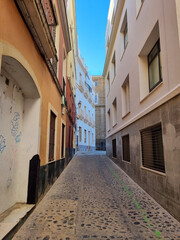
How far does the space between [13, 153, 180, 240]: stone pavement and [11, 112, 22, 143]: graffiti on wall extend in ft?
5.26

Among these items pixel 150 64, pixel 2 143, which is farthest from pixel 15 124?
pixel 150 64

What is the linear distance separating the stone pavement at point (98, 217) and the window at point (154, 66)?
3.34 m

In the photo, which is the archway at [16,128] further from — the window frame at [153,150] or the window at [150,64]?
the window at [150,64]

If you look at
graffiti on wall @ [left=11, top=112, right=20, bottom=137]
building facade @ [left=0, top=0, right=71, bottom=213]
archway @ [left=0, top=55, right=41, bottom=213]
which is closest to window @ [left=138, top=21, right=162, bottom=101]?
building facade @ [left=0, top=0, right=71, bottom=213]

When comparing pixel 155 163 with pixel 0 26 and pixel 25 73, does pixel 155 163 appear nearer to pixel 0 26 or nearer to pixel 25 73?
pixel 25 73

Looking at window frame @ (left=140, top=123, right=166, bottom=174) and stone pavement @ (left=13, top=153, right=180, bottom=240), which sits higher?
window frame @ (left=140, top=123, right=166, bottom=174)

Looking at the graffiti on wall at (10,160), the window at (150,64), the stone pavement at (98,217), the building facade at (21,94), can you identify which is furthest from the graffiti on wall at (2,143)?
the window at (150,64)

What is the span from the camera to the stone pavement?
2529 millimetres

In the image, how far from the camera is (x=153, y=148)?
4.60m

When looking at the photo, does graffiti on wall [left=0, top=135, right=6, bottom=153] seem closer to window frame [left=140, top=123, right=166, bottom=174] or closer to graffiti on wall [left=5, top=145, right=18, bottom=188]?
graffiti on wall [left=5, top=145, right=18, bottom=188]

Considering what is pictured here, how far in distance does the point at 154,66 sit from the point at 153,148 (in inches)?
102

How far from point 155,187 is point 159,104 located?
2082 millimetres

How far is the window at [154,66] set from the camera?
4.79 meters

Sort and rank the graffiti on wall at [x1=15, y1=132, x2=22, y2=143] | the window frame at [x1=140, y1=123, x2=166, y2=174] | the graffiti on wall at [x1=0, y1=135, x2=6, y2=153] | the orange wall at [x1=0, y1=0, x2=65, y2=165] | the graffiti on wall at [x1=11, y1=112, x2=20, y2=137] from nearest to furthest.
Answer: the orange wall at [x1=0, y1=0, x2=65, y2=165]
the graffiti on wall at [x1=0, y1=135, x2=6, y2=153]
the graffiti on wall at [x1=11, y1=112, x2=20, y2=137]
the graffiti on wall at [x1=15, y1=132, x2=22, y2=143]
the window frame at [x1=140, y1=123, x2=166, y2=174]
